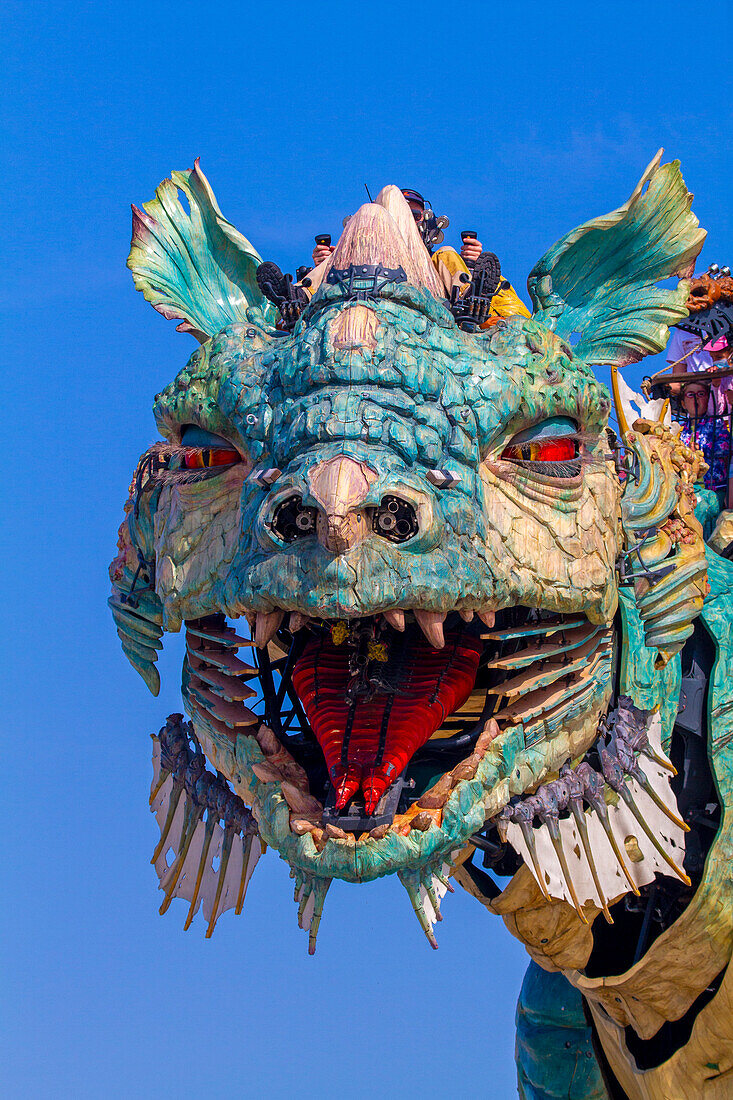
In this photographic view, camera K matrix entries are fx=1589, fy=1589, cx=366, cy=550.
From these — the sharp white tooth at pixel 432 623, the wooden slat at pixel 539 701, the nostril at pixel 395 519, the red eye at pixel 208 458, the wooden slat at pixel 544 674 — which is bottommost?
the wooden slat at pixel 539 701

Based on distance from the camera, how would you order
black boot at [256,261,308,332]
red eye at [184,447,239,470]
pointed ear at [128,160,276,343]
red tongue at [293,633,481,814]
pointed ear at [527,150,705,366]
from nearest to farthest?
1. red tongue at [293,633,481,814]
2. red eye at [184,447,239,470]
3. black boot at [256,261,308,332]
4. pointed ear at [527,150,705,366]
5. pointed ear at [128,160,276,343]

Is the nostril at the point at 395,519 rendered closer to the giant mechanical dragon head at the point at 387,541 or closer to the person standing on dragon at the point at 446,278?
the giant mechanical dragon head at the point at 387,541

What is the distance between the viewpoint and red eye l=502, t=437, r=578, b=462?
4.73m

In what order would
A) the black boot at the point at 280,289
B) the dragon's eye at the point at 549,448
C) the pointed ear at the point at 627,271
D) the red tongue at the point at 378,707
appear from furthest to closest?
the pointed ear at the point at 627,271
the black boot at the point at 280,289
the dragon's eye at the point at 549,448
the red tongue at the point at 378,707

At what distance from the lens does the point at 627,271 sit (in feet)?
17.8

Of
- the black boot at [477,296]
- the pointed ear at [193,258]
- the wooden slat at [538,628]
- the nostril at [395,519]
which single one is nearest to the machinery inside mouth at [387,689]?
the wooden slat at [538,628]

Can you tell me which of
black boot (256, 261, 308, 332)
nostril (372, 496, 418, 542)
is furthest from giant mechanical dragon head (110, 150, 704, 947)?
black boot (256, 261, 308, 332)

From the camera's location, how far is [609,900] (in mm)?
4961

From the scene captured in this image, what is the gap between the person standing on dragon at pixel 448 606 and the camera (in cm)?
436

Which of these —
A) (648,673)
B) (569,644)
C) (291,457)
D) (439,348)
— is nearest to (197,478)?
(291,457)

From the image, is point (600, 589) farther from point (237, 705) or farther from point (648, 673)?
point (237, 705)

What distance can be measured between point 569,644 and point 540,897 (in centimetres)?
107

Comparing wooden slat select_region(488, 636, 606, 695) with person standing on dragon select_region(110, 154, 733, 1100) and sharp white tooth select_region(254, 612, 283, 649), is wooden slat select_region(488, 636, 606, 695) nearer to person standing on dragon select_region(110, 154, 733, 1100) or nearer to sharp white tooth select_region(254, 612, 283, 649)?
person standing on dragon select_region(110, 154, 733, 1100)

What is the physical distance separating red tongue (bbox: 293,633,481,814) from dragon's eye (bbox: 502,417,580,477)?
654 mm
